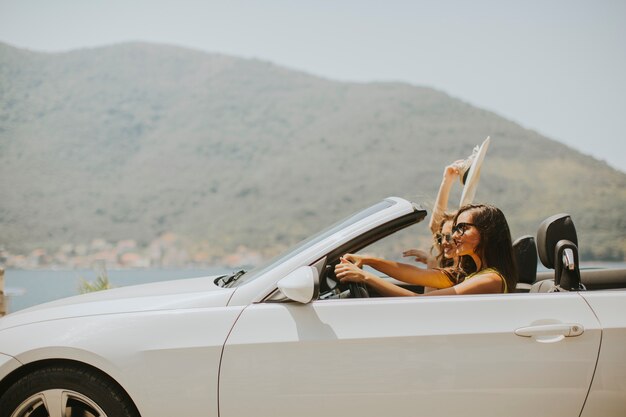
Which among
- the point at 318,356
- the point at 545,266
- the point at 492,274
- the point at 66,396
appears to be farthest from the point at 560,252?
the point at 66,396

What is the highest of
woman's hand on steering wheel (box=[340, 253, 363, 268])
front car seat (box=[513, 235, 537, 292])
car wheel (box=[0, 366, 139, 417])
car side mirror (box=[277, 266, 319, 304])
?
woman's hand on steering wheel (box=[340, 253, 363, 268])

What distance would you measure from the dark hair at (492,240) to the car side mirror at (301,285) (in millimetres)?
1005

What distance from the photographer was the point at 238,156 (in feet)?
350

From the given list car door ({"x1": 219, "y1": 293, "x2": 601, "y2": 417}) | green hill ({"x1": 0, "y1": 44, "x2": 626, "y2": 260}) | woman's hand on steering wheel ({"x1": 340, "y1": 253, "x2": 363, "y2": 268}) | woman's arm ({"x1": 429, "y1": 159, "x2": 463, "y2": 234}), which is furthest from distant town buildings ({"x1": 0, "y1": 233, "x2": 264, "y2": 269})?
car door ({"x1": 219, "y1": 293, "x2": 601, "y2": 417})

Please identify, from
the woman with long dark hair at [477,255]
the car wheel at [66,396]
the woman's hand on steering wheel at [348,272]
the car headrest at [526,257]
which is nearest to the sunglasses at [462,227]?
the woman with long dark hair at [477,255]

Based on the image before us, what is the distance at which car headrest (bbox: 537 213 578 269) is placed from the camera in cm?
367

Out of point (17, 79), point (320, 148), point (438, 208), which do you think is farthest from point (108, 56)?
point (438, 208)

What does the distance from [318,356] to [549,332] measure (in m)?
0.98

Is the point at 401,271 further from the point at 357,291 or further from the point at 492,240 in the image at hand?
the point at 492,240

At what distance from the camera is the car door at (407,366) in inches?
111

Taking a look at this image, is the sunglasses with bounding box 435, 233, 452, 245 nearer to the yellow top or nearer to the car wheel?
the yellow top

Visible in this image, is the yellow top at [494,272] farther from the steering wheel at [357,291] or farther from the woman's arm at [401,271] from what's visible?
the steering wheel at [357,291]

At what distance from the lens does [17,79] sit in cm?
10594

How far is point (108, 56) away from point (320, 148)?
4452 centimetres
